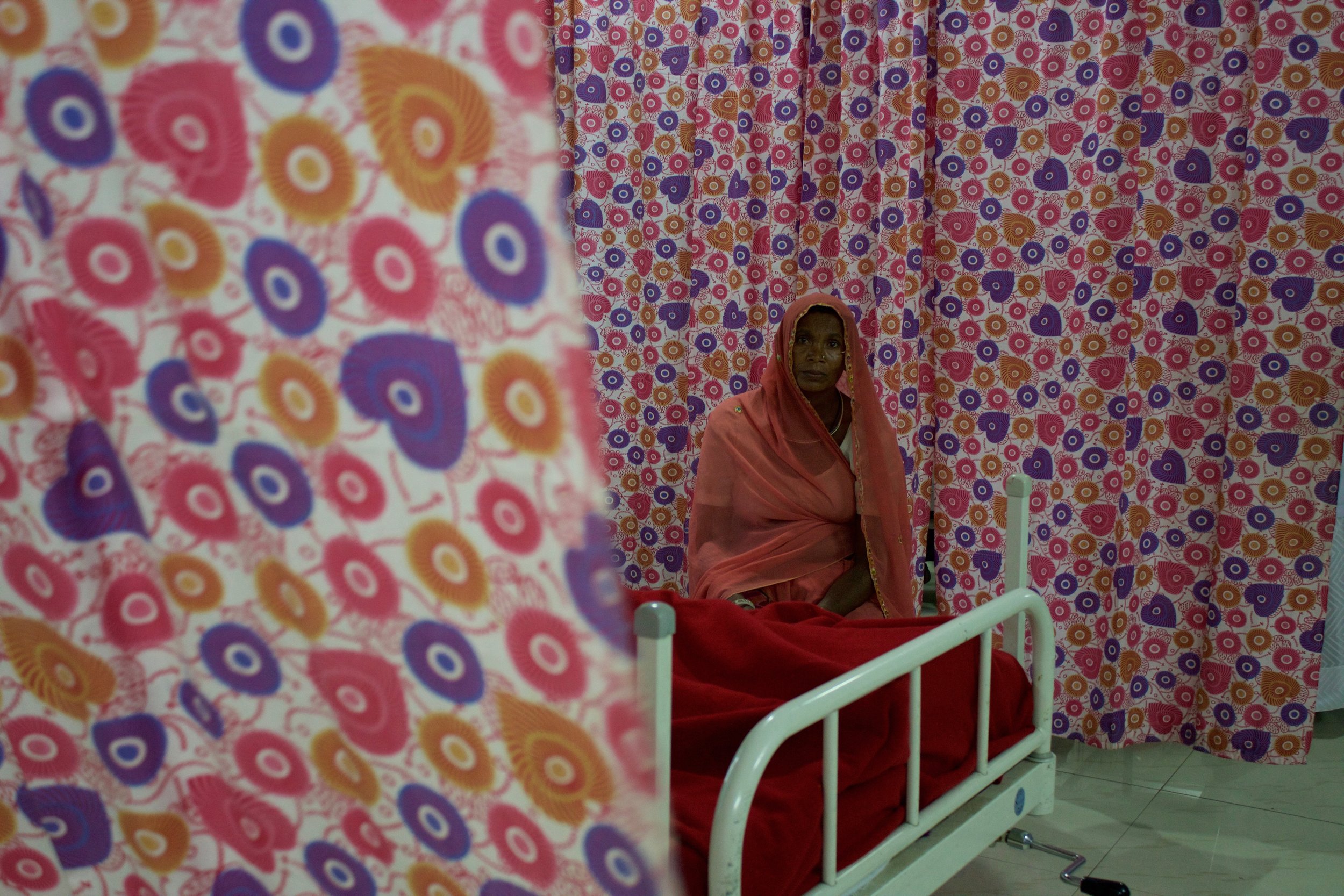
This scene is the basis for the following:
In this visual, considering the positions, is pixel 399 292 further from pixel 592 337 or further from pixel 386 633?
pixel 592 337

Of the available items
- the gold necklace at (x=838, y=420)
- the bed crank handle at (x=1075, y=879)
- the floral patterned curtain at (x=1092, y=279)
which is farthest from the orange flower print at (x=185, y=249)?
the floral patterned curtain at (x=1092, y=279)

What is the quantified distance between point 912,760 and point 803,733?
169mm

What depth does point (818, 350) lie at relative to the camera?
106 inches

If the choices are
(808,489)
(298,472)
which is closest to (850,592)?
(808,489)

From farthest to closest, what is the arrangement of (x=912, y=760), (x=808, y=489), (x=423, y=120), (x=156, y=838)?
(x=808, y=489), (x=912, y=760), (x=156, y=838), (x=423, y=120)

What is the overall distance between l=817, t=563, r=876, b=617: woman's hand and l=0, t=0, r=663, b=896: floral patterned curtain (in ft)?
5.86

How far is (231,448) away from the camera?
2.80 feet

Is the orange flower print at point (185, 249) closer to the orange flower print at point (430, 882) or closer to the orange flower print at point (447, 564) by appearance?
the orange flower print at point (447, 564)

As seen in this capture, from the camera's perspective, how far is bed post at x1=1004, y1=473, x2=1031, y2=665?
209 centimetres

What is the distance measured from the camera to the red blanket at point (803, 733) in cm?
140

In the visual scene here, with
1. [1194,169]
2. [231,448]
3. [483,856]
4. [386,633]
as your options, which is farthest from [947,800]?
[1194,169]

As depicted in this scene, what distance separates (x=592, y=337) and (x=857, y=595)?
4.86 feet

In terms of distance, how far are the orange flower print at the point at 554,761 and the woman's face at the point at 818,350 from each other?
1984mm

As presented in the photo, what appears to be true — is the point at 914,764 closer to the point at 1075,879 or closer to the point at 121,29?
the point at 1075,879
